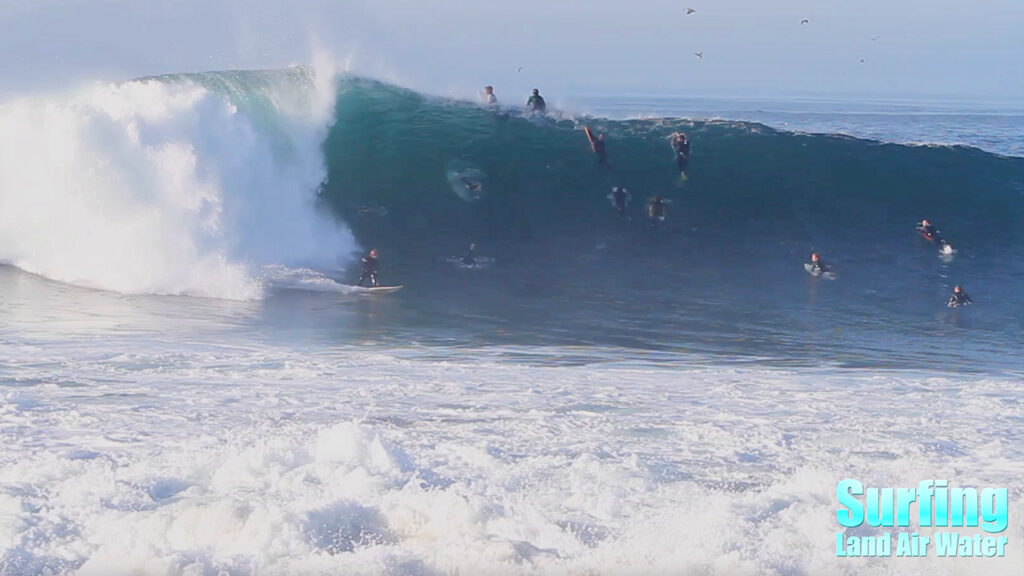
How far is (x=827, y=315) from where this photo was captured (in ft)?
41.2

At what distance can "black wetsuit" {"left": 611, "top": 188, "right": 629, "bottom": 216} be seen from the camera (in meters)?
16.5

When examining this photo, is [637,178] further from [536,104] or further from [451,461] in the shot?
[451,461]

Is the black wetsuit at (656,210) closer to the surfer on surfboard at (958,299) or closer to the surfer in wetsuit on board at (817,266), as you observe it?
the surfer in wetsuit on board at (817,266)

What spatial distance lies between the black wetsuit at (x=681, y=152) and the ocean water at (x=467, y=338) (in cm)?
Result: 32

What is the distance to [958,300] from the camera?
13398 mm

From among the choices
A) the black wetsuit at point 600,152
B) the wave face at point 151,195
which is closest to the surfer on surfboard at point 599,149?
the black wetsuit at point 600,152

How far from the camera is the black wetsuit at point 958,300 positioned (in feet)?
43.8

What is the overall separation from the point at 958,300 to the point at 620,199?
16.9 ft

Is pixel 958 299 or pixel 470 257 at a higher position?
pixel 470 257

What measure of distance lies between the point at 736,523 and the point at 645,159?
12.5m

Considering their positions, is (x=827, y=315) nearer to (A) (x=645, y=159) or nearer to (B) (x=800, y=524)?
(A) (x=645, y=159)

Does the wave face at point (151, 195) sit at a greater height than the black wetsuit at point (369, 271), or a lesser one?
greater

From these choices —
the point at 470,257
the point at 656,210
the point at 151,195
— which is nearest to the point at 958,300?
the point at 656,210

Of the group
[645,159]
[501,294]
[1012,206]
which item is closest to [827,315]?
[501,294]
